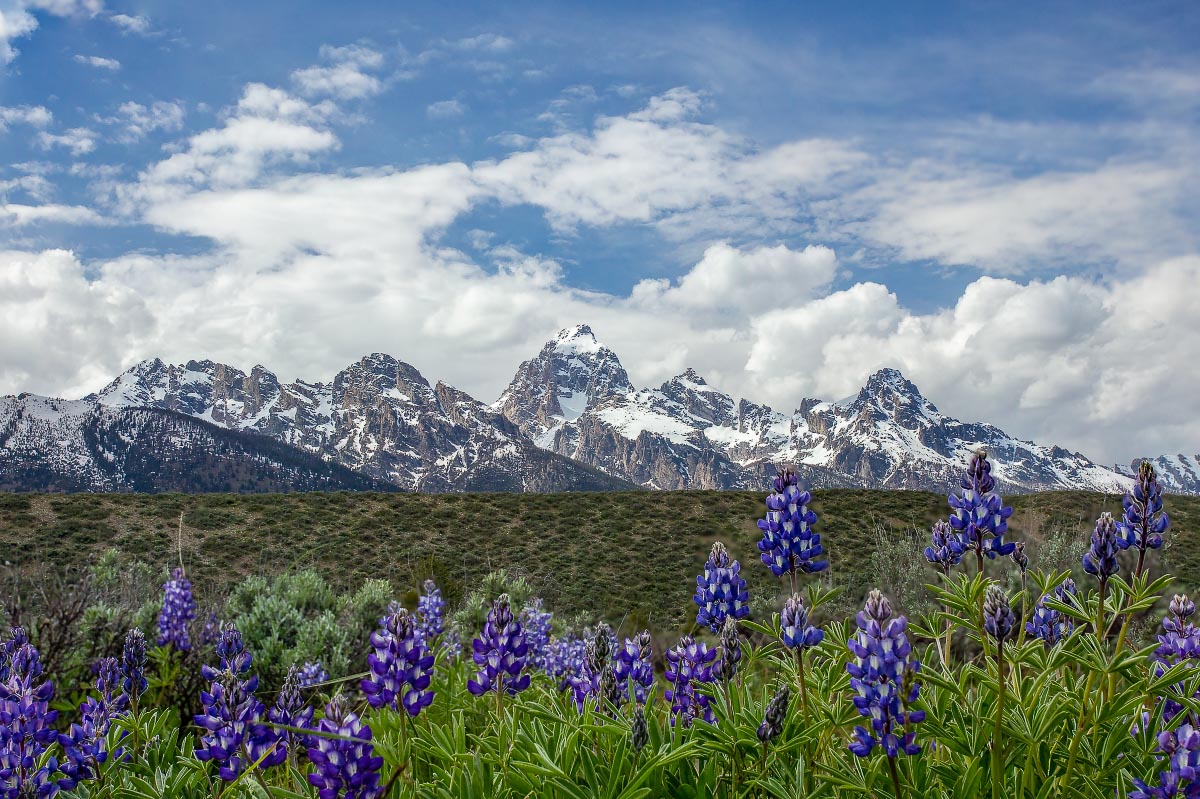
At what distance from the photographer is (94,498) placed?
40906 millimetres

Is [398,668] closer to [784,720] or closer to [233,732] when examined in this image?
[233,732]

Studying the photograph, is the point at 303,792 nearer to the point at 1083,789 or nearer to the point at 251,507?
the point at 1083,789

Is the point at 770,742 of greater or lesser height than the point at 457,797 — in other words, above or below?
above

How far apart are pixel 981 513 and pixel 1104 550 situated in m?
0.46

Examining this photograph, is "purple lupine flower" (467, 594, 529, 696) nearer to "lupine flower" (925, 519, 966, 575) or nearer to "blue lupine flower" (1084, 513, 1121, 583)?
"lupine flower" (925, 519, 966, 575)

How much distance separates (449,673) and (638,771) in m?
2.17

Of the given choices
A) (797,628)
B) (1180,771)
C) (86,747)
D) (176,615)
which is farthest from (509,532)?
(1180,771)

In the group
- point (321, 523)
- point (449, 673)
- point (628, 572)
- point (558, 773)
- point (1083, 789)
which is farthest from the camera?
point (321, 523)

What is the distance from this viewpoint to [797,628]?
114 inches

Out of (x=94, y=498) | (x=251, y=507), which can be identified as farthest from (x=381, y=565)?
(x=94, y=498)

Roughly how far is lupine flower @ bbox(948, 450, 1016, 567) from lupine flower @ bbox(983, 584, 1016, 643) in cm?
68

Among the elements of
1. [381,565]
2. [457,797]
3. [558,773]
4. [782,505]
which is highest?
[782,505]

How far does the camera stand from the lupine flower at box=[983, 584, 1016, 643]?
95.8 inches

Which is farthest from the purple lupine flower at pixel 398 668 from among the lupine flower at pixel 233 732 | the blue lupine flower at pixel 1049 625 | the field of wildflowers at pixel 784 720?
the blue lupine flower at pixel 1049 625
